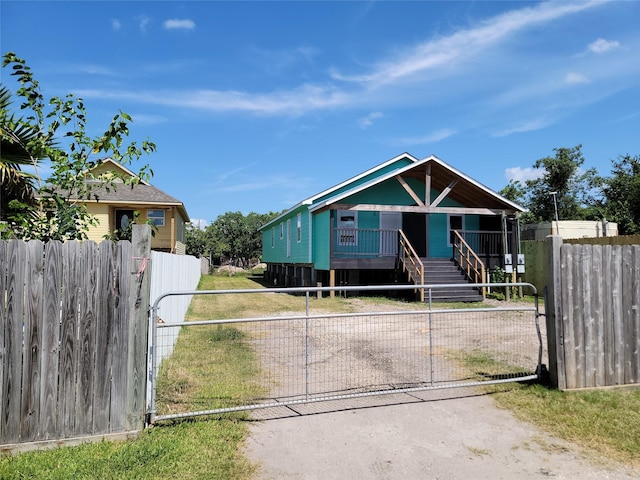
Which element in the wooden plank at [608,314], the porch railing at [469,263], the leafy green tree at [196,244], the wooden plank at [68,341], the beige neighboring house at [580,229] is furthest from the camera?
the leafy green tree at [196,244]

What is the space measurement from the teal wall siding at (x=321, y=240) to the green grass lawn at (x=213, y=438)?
11.4 m

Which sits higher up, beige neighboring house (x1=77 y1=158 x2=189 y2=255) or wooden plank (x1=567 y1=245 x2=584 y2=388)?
beige neighboring house (x1=77 y1=158 x2=189 y2=255)

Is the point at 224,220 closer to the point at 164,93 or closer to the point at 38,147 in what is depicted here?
the point at 164,93

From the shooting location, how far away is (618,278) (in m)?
Answer: 5.39

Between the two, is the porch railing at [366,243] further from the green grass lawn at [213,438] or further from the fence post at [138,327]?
the fence post at [138,327]

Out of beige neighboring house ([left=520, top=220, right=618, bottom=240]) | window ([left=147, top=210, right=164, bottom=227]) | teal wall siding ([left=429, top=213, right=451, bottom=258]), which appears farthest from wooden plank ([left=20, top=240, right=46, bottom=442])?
beige neighboring house ([left=520, top=220, right=618, bottom=240])

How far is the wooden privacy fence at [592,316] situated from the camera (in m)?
5.12

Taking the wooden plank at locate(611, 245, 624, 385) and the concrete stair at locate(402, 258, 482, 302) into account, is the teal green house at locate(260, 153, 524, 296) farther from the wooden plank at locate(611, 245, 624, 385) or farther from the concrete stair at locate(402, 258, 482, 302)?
the wooden plank at locate(611, 245, 624, 385)

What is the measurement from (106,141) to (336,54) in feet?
31.7

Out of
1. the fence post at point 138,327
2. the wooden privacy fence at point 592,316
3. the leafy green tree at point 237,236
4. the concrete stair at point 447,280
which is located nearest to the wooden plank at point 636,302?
the wooden privacy fence at point 592,316

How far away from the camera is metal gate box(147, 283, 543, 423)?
4.69 m

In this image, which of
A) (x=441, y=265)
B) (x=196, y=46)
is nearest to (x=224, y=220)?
(x=441, y=265)

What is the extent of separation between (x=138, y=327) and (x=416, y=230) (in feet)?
56.8

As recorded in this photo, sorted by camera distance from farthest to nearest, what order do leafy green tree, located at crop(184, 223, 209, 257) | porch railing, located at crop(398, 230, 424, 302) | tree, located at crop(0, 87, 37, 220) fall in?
leafy green tree, located at crop(184, 223, 209, 257), porch railing, located at crop(398, 230, 424, 302), tree, located at crop(0, 87, 37, 220)
